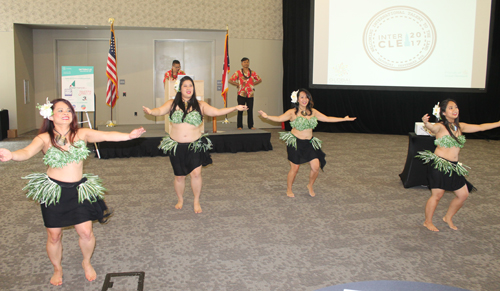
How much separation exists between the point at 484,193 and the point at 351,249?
2.87 m

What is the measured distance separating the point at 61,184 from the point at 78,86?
4951mm

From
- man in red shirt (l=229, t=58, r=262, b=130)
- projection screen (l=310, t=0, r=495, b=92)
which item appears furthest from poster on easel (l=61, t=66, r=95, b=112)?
projection screen (l=310, t=0, r=495, b=92)

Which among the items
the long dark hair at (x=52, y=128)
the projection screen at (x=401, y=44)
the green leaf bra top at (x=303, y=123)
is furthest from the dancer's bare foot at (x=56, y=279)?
the projection screen at (x=401, y=44)

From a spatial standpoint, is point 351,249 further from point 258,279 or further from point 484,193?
point 484,193

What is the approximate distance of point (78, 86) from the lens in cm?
714

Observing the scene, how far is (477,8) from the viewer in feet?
29.0

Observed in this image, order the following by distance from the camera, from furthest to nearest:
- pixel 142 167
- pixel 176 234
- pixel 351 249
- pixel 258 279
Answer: pixel 142 167
pixel 176 234
pixel 351 249
pixel 258 279

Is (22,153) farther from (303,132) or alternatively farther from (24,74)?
(24,74)

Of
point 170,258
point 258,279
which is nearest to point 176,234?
point 170,258

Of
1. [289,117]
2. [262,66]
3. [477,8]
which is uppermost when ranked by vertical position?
[477,8]

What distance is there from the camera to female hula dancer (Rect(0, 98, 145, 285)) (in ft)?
8.77

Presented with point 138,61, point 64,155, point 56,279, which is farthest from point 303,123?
point 138,61

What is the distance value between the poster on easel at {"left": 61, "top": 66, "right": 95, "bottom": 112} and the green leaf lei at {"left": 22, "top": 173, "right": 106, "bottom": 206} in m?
4.68

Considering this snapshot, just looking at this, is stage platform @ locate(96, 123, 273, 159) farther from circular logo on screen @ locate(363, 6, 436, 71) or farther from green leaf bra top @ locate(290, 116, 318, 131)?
circular logo on screen @ locate(363, 6, 436, 71)
